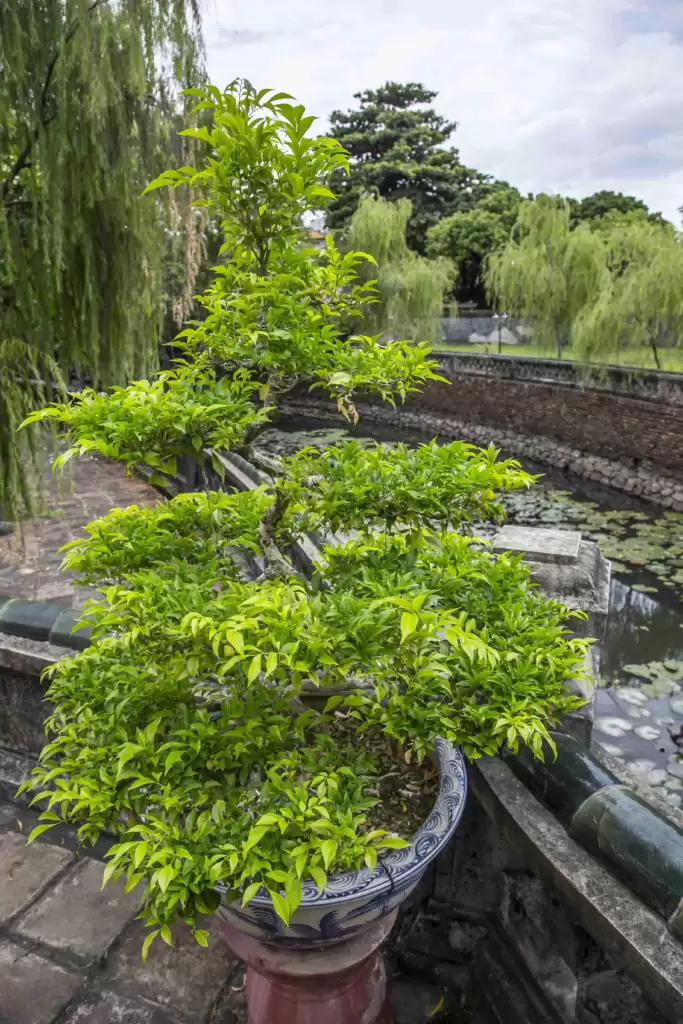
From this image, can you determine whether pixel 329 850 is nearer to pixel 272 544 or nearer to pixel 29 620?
pixel 272 544

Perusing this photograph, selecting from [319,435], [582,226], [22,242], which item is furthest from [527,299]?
[22,242]

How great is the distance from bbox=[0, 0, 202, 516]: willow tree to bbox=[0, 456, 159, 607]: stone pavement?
59cm

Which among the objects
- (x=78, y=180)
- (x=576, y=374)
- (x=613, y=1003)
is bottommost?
(x=613, y=1003)

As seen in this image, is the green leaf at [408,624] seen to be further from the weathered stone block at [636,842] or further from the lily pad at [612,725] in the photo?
the lily pad at [612,725]

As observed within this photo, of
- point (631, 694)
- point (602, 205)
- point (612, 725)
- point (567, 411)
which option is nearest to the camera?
point (612, 725)

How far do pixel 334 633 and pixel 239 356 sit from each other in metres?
0.77

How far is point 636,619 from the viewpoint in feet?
23.7

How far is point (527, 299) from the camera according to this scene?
14414 millimetres

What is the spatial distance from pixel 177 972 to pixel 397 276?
54.2 feet

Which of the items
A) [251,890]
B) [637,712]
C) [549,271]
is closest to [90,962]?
[251,890]

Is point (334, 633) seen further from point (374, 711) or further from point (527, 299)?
point (527, 299)

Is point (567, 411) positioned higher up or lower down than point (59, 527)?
higher up

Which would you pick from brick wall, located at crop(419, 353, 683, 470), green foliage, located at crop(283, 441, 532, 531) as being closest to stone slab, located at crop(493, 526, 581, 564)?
green foliage, located at crop(283, 441, 532, 531)

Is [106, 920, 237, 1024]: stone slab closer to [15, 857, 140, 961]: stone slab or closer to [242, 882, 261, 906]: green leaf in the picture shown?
[15, 857, 140, 961]: stone slab
